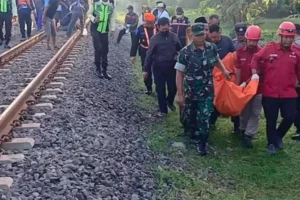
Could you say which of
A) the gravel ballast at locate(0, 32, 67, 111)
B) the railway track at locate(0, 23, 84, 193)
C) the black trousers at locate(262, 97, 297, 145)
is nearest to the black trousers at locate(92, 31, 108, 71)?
the railway track at locate(0, 23, 84, 193)

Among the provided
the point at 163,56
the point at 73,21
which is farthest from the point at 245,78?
the point at 73,21

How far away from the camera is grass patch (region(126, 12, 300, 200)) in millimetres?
6219

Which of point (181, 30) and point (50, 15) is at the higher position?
point (50, 15)

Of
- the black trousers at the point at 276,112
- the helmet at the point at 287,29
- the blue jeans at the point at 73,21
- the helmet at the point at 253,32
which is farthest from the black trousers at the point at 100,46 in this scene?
the blue jeans at the point at 73,21

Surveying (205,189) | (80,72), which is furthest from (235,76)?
(80,72)

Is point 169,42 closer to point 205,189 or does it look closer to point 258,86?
point 258,86

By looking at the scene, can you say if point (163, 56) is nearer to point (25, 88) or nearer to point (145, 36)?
point (25, 88)

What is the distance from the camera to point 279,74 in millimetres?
7484

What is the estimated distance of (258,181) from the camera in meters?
6.83

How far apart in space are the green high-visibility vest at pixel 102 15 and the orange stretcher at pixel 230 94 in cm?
369

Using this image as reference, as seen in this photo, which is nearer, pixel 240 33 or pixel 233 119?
pixel 240 33

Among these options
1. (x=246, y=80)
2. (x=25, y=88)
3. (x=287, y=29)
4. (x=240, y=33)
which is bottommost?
A: (x=25, y=88)

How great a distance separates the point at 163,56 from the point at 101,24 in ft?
7.93

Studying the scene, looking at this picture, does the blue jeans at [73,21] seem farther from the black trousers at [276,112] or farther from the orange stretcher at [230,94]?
the black trousers at [276,112]
